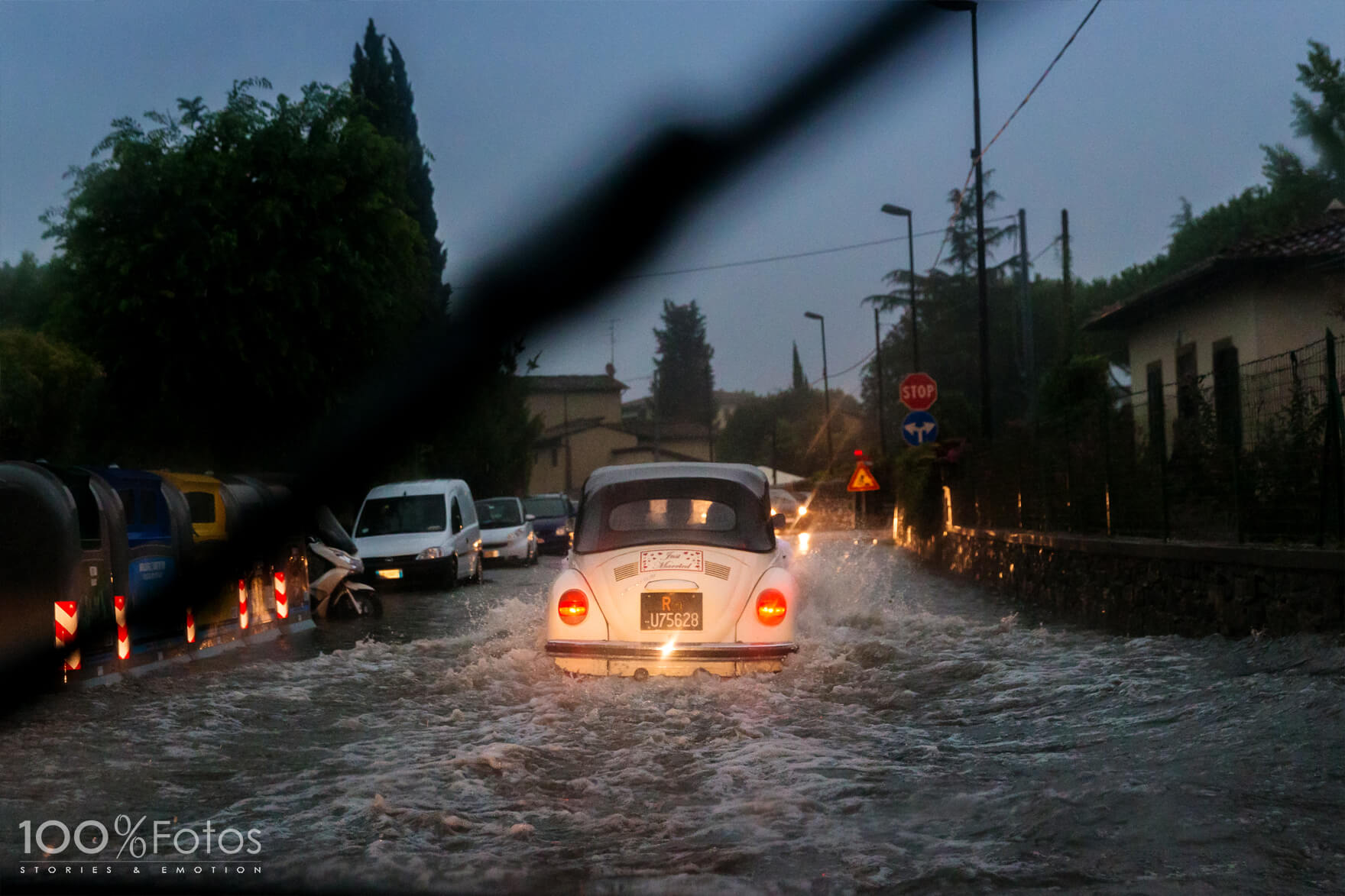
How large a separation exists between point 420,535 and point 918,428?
10521 millimetres

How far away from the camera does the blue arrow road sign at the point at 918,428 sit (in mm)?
26609

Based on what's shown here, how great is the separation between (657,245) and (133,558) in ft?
28.3

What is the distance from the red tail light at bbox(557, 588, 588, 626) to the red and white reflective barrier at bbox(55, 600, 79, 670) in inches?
146

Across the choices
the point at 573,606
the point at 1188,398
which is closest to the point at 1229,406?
the point at 1188,398

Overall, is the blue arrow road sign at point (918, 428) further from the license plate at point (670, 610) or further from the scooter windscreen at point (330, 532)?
the license plate at point (670, 610)

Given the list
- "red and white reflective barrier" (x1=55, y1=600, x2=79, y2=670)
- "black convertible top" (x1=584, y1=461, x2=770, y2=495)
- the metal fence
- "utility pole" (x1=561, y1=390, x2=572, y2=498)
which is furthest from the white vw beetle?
"utility pole" (x1=561, y1=390, x2=572, y2=498)

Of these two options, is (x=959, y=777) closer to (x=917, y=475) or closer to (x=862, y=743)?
(x=862, y=743)

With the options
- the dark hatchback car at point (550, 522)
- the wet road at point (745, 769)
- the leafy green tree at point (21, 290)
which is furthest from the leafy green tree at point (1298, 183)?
the leafy green tree at point (21, 290)

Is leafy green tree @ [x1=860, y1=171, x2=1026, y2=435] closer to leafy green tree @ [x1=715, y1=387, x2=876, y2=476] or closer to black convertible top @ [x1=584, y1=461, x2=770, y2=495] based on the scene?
leafy green tree @ [x1=715, y1=387, x2=876, y2=476]

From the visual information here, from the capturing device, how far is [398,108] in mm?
35938

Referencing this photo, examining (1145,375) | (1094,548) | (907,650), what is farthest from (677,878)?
(1145,375)

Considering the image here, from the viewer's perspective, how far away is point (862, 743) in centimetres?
757

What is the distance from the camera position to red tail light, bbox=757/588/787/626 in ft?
29.1

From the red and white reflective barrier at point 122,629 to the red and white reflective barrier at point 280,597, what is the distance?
3449 mm
